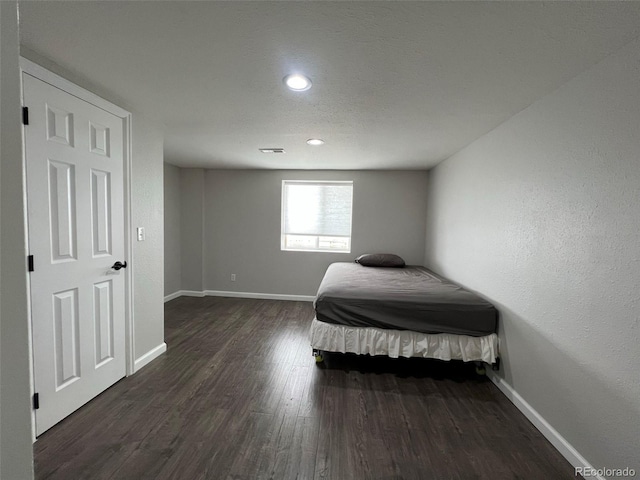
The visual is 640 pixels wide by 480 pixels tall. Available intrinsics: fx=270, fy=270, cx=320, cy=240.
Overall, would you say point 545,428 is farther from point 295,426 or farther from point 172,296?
point 172,296

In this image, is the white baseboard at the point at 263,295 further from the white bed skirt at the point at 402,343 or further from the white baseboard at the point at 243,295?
the white bed skirt at the point at 402,343

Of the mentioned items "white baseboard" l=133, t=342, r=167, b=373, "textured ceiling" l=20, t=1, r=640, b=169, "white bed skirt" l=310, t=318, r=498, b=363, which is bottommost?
"white baseboard" l=133, t=342, r=167, b=373

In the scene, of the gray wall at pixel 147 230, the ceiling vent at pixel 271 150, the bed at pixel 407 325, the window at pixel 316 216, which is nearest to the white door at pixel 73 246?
the gray wall at pixel 147 230

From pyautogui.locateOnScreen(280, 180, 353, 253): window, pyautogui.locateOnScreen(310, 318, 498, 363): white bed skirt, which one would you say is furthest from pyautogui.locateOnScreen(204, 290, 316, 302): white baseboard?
pyautogui.locateOnScreen(310, 318, 498, 363): white bed skirt

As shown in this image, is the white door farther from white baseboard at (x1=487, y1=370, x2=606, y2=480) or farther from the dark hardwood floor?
white baseboard at (x1=487, y1=370, x2=606, y2=480)

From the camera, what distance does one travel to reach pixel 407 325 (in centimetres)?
223

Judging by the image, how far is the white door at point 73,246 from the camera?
4.93 ft

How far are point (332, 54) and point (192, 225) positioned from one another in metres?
3.95

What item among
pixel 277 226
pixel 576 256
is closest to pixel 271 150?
pixel 277 226

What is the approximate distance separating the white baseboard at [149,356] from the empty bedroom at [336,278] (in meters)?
0.02

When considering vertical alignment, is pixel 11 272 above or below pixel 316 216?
below

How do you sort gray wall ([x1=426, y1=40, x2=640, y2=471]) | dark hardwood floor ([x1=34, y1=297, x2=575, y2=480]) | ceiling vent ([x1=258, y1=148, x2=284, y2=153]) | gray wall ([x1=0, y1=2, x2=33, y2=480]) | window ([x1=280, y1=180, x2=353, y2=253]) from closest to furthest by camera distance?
gray wall ([x1=0, y1=2, x2=33, y2=480]) < gray wall ([x1=426, y1=40, x2=640, y2=471]) < dark hardwood floor ([x1=34, y1=297, x2=575, y2=480]) < ceiling vent ([x1=258, y1=148, x2=284, y2=153]) < window ([x1=280, y1=180, x2=353, y2=253])

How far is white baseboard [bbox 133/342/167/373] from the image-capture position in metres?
2.25

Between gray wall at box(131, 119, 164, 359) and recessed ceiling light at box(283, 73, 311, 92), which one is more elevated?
recessed ceiling light at box(283, 73, 311, 92)
